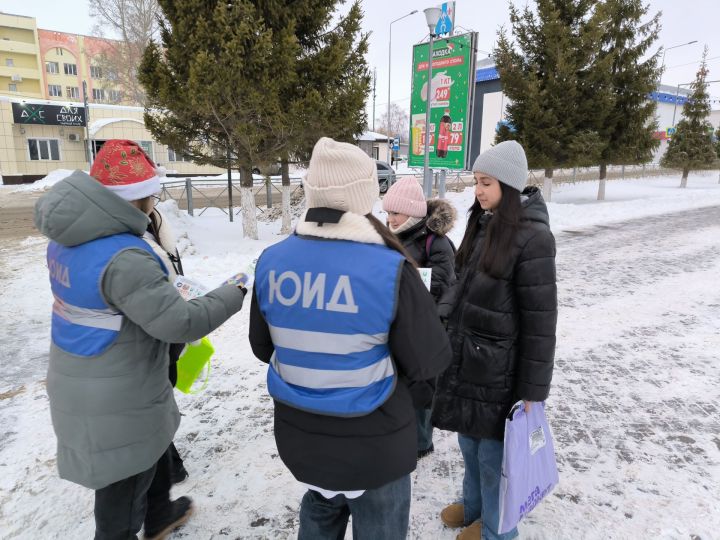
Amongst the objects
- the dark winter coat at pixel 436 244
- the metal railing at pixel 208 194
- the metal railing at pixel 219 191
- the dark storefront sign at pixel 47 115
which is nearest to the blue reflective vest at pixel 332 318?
the dark winter coat at pixel 436 244

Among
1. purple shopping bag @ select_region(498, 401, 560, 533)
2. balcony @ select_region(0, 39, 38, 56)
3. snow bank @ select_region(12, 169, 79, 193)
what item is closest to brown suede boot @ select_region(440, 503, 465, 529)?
purple shopping bag @ select_region(498, 401, 560, 533)

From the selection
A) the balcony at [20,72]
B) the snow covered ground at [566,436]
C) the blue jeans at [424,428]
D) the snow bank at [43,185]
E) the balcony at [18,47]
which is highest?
the balcony at [18,47]

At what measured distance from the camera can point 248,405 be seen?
3871 mm

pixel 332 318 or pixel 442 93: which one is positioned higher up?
pixel 442 93

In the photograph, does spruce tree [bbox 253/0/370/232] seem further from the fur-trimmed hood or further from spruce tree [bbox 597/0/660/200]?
spruce tree [bbox 597/0/660/200]

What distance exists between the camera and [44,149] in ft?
98.5

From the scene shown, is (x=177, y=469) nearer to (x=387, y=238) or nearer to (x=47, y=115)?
(x=387, y=238)

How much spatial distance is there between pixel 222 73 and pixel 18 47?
2099 inches

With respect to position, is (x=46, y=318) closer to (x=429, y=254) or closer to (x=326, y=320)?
(x=429, y=254)

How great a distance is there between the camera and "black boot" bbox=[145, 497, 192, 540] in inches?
99.3

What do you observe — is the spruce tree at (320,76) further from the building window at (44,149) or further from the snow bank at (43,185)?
the building window at (44,149)

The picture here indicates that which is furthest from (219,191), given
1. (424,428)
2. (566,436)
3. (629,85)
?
(566,436)

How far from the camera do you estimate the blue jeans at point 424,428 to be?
10.4ft

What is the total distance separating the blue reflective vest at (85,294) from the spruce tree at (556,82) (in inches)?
648
